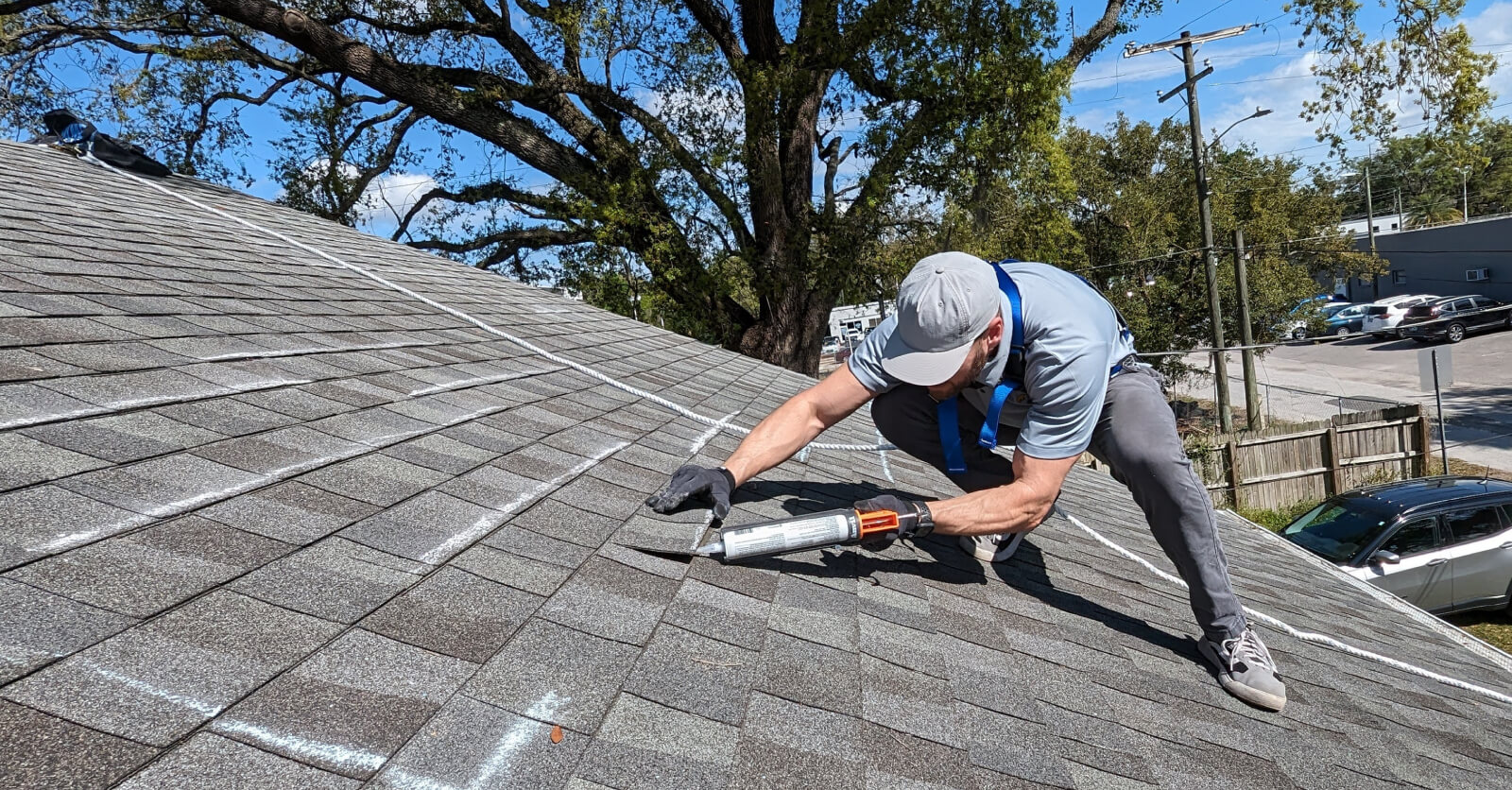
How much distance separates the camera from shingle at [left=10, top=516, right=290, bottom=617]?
1.33 metres

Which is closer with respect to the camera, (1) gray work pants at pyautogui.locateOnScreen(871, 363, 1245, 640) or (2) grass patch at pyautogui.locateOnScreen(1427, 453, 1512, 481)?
(1) gray work pants at pyautogui.locateOnScreen(871, 363, 1245, 640)

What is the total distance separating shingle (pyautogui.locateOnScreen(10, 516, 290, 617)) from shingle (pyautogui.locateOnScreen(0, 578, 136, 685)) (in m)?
0.03

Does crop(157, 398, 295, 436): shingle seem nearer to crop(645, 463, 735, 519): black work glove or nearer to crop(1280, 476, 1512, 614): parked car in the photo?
crop(645, 463, 735, 519): black work glove

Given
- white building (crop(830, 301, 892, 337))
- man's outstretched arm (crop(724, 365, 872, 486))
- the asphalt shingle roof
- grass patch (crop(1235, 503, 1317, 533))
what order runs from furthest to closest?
white building (crop(830, 301, 892, 337)) → grass patch (crop(1235, 503, 1317, 533)) → man's outstretched arm (crop(724, 365, 872, 486)) → the asphalt shingle roof

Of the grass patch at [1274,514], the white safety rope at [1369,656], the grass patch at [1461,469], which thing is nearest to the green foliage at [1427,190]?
the grass patch at [1461,469]

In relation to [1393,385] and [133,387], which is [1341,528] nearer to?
[133,387]

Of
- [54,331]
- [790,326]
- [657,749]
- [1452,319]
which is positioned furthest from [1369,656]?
[1452,319]

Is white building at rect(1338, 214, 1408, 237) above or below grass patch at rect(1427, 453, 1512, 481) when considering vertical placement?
above

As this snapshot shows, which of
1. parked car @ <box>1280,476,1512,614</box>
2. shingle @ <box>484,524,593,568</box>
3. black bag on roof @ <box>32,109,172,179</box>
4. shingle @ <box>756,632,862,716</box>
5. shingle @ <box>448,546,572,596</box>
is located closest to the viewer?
shingle @ <box>756,632,862,716</box>

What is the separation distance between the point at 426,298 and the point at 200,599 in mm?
4131

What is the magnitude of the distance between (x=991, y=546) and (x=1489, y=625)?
10.3m

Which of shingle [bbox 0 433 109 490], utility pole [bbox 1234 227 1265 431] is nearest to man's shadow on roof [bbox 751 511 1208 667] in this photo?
shingle [bbox 0 433 109 490]

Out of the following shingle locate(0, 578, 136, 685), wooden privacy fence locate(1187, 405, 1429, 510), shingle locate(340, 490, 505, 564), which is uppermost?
shingle locate(0, 578, 136, 685)

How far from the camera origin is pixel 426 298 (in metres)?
5.25
